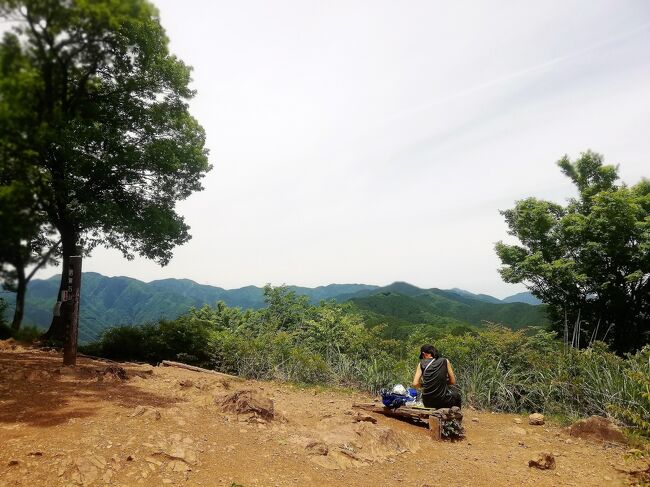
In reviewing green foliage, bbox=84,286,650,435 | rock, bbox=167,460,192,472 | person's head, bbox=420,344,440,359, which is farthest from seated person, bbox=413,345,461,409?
rock, bbox=167,460,192,472

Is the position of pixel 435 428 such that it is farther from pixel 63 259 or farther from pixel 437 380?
pixel 63 259

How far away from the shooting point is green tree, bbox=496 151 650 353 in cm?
1487

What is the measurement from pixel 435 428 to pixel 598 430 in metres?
2.55

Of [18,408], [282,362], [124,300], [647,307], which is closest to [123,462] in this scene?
[18,408]

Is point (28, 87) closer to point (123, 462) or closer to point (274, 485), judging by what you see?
point (123, 462)

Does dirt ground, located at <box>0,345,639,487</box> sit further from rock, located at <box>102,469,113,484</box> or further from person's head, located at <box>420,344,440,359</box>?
person's head, located at <box>420,344,440,359</box>

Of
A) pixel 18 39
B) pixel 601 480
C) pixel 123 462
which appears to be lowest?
pixel 601 480

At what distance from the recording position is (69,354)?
24.4 feet

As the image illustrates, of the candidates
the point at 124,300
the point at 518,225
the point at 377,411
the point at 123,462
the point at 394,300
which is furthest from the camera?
the point at 124,300

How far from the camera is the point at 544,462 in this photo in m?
5.22

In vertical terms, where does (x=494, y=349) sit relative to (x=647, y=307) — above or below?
below

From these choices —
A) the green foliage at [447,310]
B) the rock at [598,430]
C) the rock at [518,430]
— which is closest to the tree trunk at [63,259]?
the rock at [518,430]

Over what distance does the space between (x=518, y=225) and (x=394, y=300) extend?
46419 mm

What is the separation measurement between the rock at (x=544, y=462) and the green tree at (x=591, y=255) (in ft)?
35.0
